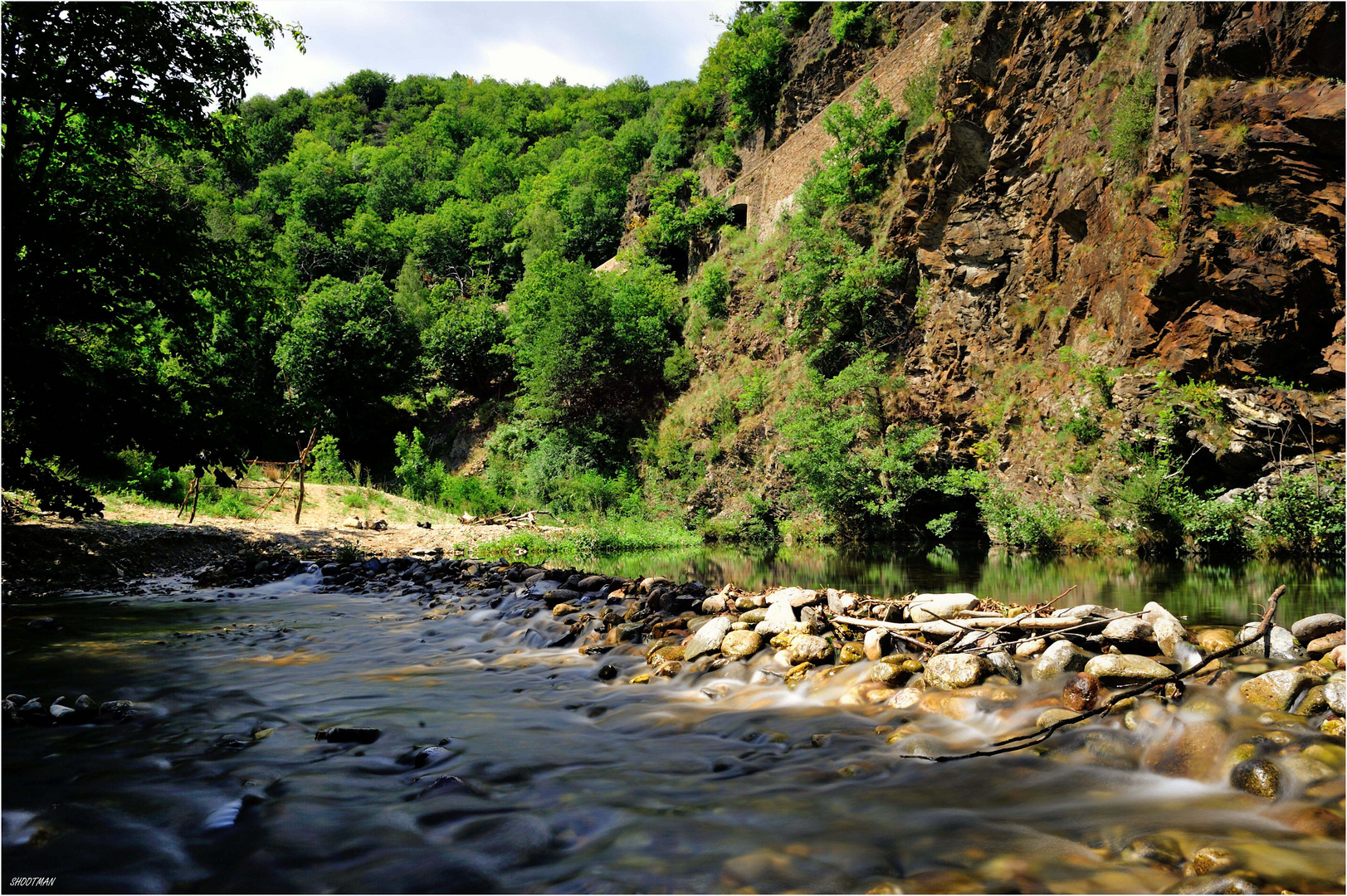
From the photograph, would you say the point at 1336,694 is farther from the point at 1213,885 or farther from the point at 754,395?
the point at 754,395

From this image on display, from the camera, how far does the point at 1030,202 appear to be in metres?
16.1

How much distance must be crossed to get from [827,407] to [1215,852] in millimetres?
16037

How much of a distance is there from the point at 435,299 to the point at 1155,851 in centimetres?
4470

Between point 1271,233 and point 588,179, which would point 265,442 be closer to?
point 1271,233

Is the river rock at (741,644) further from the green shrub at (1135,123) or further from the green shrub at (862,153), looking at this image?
the green shrub at (862,153)

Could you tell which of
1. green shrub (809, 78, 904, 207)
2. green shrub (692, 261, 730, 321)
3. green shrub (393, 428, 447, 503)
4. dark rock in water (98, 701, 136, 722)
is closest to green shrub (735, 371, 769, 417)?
green shrub (692, 261, 730, 321)

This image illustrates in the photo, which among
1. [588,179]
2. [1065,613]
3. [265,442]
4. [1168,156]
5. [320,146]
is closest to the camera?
[1065,613]

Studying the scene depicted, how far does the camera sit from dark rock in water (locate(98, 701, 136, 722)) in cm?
388

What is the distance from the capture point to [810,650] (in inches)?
187

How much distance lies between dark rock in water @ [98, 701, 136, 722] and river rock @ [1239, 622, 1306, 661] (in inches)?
243

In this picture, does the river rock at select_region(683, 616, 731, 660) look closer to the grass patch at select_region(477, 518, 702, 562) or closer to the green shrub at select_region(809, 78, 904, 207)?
the grass patch at select_region(477, 518, 702, 562)

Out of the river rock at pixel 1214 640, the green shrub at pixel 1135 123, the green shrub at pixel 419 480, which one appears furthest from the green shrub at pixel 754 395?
the river rock at pixel 1214 640

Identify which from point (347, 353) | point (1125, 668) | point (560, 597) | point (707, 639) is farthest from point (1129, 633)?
point (347, 353)

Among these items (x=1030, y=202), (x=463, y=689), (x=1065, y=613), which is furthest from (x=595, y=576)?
(x=1030, y=202)
